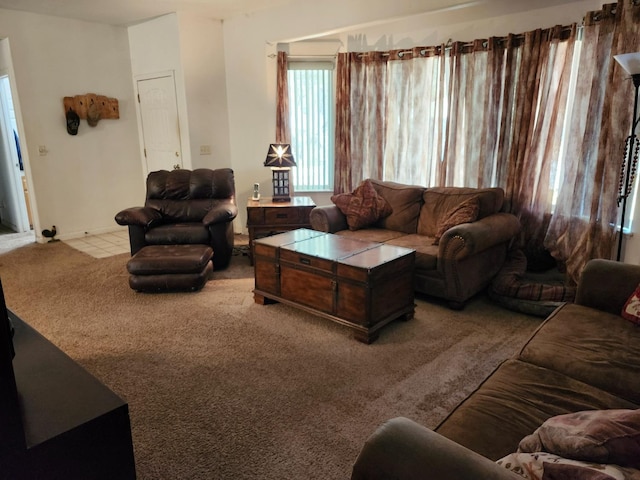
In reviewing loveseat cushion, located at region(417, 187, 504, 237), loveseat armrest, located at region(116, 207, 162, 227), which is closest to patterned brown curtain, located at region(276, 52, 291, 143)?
loveseat armrest, located at region(116, 207, 162, 227)

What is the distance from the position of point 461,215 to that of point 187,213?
2754 millimetres

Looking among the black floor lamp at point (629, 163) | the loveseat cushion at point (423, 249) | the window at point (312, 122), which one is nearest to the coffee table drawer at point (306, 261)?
the loveseat cushion at point (423, 249)

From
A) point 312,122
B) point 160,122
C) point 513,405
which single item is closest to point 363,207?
point 312,122

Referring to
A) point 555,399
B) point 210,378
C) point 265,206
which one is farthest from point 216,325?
point 555,399

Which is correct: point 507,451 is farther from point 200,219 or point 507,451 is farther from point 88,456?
point 200,219

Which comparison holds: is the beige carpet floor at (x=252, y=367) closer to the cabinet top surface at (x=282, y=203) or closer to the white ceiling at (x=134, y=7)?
the cabinet top surface at (x=282, y=203)

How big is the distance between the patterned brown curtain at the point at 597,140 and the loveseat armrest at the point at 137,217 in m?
3.68

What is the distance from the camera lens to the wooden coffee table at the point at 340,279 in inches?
116

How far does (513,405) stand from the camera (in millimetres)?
1561

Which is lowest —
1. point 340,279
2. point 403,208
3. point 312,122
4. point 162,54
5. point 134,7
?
point 340,279

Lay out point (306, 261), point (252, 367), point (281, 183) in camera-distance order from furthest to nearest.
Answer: point (281, 183), point (306, 261), point (252, 367)

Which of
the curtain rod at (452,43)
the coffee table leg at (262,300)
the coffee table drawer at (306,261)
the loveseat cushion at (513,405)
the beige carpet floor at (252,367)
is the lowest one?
the beige carpet floor at (252,367)

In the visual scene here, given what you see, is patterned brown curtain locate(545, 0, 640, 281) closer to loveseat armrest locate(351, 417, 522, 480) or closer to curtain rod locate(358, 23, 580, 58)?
curtain rod locate(358, 23, 580, 58)

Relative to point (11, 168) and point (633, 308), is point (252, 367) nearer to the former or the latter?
point (633, 308)
